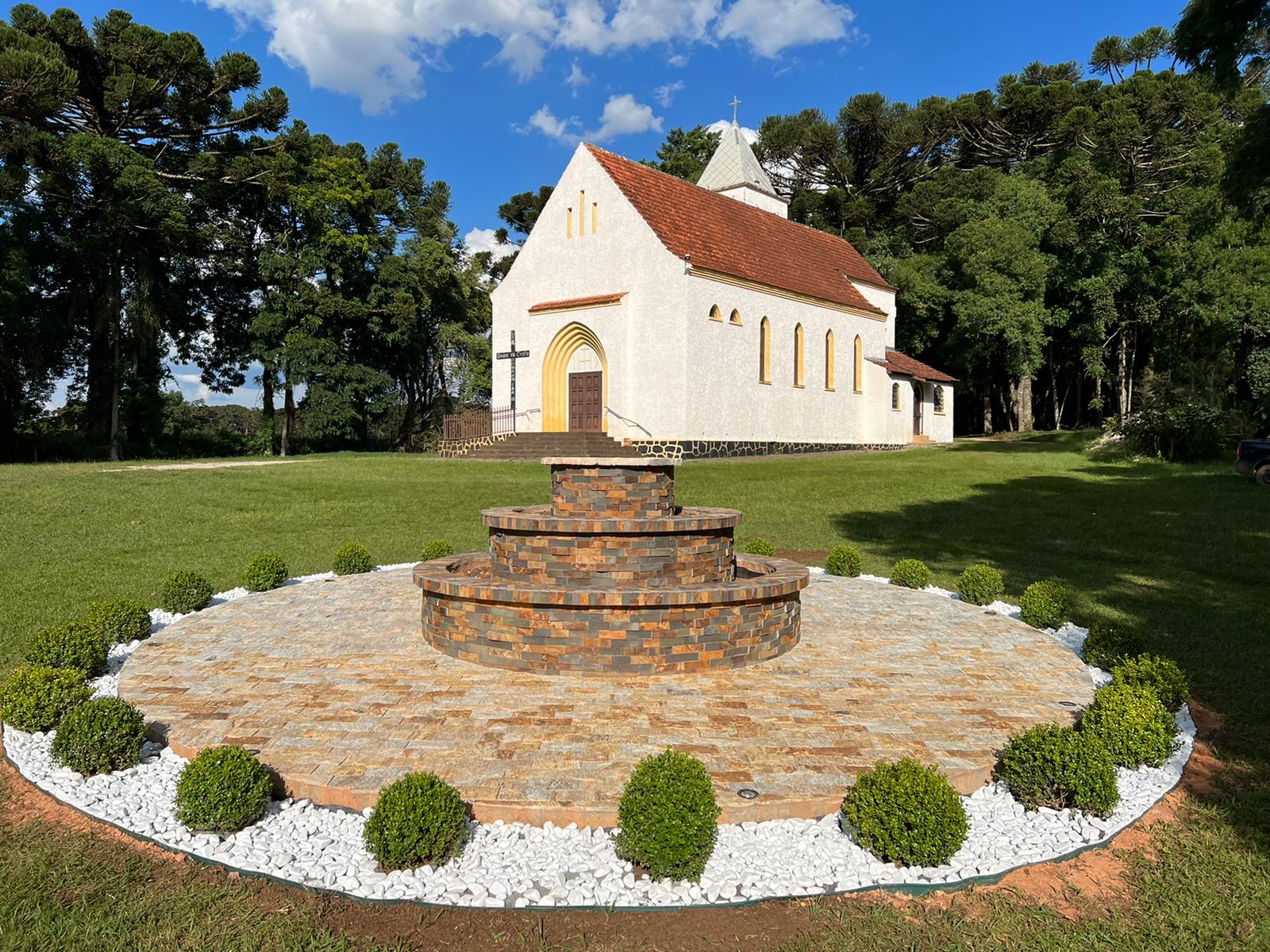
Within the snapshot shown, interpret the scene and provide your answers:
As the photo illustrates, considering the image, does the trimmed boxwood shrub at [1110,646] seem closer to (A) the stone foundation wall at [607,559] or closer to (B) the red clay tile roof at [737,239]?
(A) the stone foundation wall at [607,559]

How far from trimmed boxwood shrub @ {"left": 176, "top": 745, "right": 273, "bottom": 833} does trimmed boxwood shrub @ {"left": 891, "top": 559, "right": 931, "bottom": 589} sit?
8186 millimetres

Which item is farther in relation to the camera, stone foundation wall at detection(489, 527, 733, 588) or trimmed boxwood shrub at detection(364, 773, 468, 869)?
stone foundation wall at detection(489, 527, 733, 588)

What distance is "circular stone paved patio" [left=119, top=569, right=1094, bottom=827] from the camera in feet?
14.2

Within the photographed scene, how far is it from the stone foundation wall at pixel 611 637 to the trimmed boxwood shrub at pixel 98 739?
8.21ft

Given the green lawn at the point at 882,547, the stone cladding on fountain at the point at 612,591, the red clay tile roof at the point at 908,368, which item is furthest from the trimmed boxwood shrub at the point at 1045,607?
the red clay tile roof at the point at 908,368

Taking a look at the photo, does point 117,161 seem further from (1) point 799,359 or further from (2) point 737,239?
(1) point 799,359

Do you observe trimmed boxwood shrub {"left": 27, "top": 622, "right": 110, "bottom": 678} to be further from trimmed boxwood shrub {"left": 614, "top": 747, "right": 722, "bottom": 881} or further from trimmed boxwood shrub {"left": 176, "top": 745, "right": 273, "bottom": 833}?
trimmed boxwood shrub {"left": 614, "top": 747, "right": 722, "bottom": 881}

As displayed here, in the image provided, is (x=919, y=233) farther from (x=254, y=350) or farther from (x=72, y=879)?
(x=72, y=879)

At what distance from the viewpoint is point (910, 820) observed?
3717mm

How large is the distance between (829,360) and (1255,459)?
53.2 ft

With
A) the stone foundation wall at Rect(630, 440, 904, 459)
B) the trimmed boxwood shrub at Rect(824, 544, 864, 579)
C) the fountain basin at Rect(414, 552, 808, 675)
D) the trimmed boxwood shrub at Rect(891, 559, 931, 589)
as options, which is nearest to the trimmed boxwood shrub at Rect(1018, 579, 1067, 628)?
the trimmed boxwood shrub at Rect(891, 559, 931, 589)

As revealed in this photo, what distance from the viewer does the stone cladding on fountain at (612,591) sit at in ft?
20.2

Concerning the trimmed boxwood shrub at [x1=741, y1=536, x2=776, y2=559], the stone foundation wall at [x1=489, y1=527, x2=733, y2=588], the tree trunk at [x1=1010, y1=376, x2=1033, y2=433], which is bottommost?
the trimmed boxwood shrub at [x1=741, y1=536, x2=776, y2=559]

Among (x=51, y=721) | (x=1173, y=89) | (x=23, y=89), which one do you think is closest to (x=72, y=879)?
(x=51, y=721)
